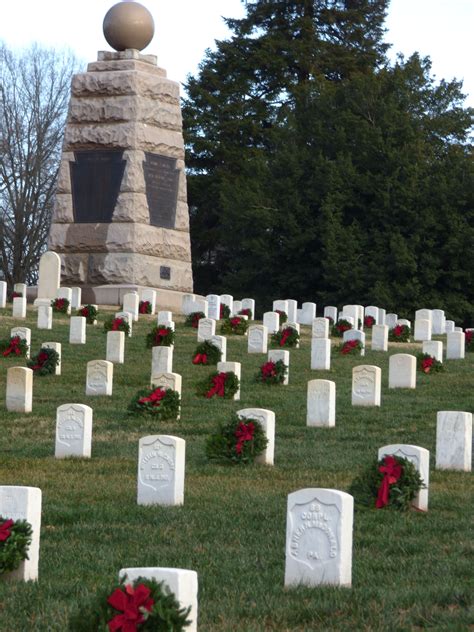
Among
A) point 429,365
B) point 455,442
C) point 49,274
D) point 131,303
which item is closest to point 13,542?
point 455,442

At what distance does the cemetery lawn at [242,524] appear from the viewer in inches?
241

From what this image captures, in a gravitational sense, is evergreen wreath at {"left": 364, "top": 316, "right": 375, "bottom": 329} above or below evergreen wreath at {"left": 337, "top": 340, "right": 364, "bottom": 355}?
Answer: above

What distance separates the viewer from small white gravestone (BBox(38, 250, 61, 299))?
27797 mm

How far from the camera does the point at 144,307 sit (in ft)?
88.5

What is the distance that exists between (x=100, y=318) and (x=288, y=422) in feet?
39.0

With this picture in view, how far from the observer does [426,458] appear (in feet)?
28.9

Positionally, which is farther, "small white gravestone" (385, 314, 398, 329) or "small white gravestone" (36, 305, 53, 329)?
"small white gravestone" (385, 314, 398, 329)

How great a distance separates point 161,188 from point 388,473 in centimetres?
2163

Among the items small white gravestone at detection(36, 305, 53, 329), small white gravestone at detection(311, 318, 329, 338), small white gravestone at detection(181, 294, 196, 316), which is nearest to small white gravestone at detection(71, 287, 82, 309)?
small white gravestone at detection(181, 294, 196, 316)

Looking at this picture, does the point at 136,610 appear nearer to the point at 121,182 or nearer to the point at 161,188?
the point at 121,182

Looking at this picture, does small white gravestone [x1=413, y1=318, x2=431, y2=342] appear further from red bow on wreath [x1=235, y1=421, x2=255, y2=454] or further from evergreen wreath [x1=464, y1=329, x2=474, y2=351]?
red bow on wreath [x1=235, y1=421, x2=255, y2=454]

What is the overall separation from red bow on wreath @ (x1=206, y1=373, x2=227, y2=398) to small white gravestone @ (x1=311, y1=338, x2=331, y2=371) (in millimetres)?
3838

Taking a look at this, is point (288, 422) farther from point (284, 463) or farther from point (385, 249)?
point (385, 249)

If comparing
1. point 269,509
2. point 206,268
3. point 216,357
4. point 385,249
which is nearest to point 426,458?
point 269,509
